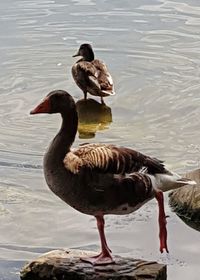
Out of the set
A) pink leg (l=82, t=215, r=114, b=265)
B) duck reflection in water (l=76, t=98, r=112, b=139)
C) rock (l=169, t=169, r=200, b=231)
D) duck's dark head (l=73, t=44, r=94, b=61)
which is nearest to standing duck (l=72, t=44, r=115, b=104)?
duck's dark head (l=73, t=44, r=94, b=61)

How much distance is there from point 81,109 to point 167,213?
13.3 ft

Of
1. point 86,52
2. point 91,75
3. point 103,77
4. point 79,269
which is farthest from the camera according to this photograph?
point 86,52

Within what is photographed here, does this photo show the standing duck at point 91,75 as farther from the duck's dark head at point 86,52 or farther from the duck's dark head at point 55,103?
the duck's dark head at point 55,103

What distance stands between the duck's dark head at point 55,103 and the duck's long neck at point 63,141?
0.20 feet

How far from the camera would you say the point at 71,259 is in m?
7.00

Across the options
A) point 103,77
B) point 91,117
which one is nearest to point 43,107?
point 91,117

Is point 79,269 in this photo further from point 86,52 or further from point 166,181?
point 86,52

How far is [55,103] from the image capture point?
22.3ft

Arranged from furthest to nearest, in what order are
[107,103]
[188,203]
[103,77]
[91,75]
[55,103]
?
[91,75] → [103,77] → [107,103] → [188,203] → [55,103]

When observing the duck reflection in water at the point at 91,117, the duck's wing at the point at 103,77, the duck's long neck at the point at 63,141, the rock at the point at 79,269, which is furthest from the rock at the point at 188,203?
the duck's wing at the point at 103,77

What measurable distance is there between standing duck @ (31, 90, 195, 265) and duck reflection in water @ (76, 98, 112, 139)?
3.77 m

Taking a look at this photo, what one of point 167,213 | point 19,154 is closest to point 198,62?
point 19,154

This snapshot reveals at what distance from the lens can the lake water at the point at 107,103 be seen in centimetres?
768

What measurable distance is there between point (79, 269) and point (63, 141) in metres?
0.98
